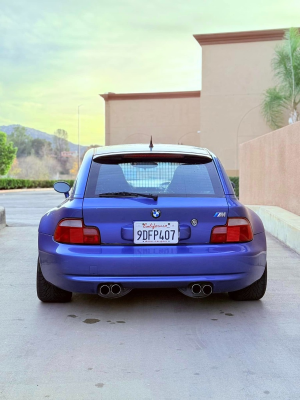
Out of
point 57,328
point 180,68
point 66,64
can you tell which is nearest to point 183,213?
point 57,328

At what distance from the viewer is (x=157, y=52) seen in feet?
112

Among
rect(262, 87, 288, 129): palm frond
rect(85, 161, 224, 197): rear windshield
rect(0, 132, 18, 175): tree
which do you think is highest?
rect(262, 87, 288, 129): palm frond

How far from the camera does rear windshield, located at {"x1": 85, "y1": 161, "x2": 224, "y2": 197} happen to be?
15.3 ft

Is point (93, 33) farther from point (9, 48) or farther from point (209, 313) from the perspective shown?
point (9, 48)

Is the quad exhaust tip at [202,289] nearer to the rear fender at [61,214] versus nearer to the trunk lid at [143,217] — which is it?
the trunk lid at [143,217]

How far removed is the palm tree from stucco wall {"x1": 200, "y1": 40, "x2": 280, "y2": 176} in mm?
1458

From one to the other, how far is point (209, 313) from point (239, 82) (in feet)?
96.2

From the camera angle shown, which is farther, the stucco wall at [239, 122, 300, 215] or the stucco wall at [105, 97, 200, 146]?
the stucco wall at [105, 97, 200, 146]

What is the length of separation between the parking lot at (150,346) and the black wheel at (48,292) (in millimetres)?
87

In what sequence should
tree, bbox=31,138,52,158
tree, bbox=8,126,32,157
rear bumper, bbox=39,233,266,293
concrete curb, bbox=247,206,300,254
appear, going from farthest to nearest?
1. tree, bbox=31,138,52,158
2. tree, bbox=8,126,32,157
3. concrete curb, bbox=247,206,300,254
4. rear bumper, bbox=39,233,266,293

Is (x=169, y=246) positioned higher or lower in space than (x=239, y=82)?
lower

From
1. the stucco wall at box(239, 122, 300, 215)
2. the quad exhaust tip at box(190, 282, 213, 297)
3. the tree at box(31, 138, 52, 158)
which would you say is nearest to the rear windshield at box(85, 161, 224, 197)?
the quad exhaust tip at box(190, 282, 213, 297)

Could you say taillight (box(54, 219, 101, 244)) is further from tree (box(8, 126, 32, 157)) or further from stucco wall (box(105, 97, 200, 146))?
tree (box(8, 126, 32, 157))

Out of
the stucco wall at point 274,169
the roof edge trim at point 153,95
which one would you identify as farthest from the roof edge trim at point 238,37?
the stucco wall at point 274,169
